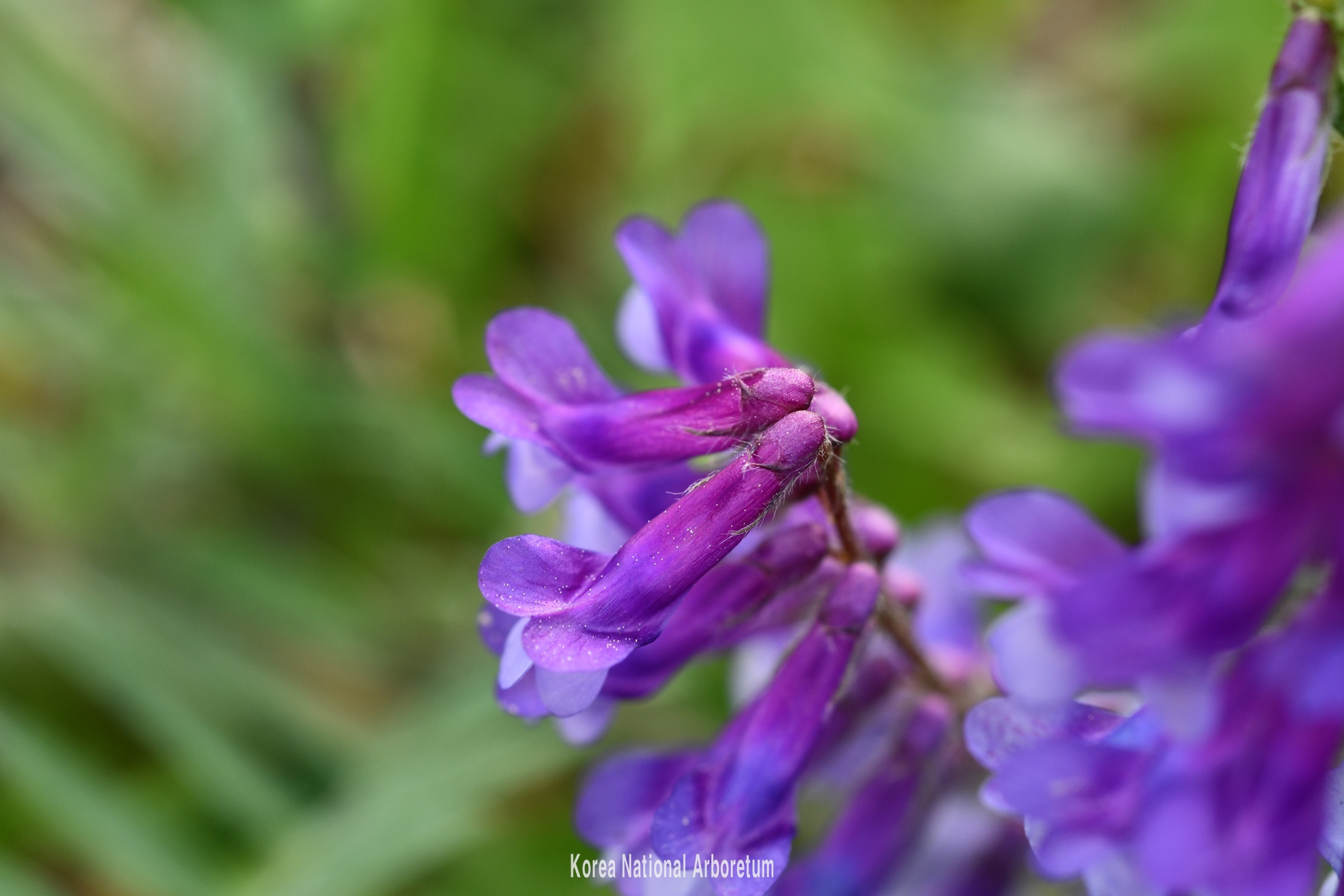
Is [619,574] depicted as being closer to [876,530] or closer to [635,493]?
[635,493]

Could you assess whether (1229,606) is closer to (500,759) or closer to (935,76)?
(500,759)

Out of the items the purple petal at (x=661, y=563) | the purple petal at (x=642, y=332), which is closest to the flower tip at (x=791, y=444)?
the purple petal at (x=661, y=563)

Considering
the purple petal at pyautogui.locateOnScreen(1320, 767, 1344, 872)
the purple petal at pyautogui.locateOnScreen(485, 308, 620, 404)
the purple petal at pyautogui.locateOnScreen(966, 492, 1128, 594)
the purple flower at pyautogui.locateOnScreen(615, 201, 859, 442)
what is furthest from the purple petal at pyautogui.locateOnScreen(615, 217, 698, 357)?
the purple petal at pyautogui.locateOnScreen(1320, 767, 1344, 872)

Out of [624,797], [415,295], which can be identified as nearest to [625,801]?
[624,797]

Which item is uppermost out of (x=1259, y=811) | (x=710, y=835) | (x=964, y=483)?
(x=964, y=483)

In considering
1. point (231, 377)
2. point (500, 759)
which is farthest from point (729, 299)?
point (231, 377)

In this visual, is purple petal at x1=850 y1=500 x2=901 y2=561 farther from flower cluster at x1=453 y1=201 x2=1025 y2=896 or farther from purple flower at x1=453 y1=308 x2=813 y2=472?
purple flower at x1=453 y1=308 x2=813 y2=472

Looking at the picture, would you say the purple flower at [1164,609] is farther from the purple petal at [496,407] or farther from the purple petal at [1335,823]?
the purple petal at [496,407]
